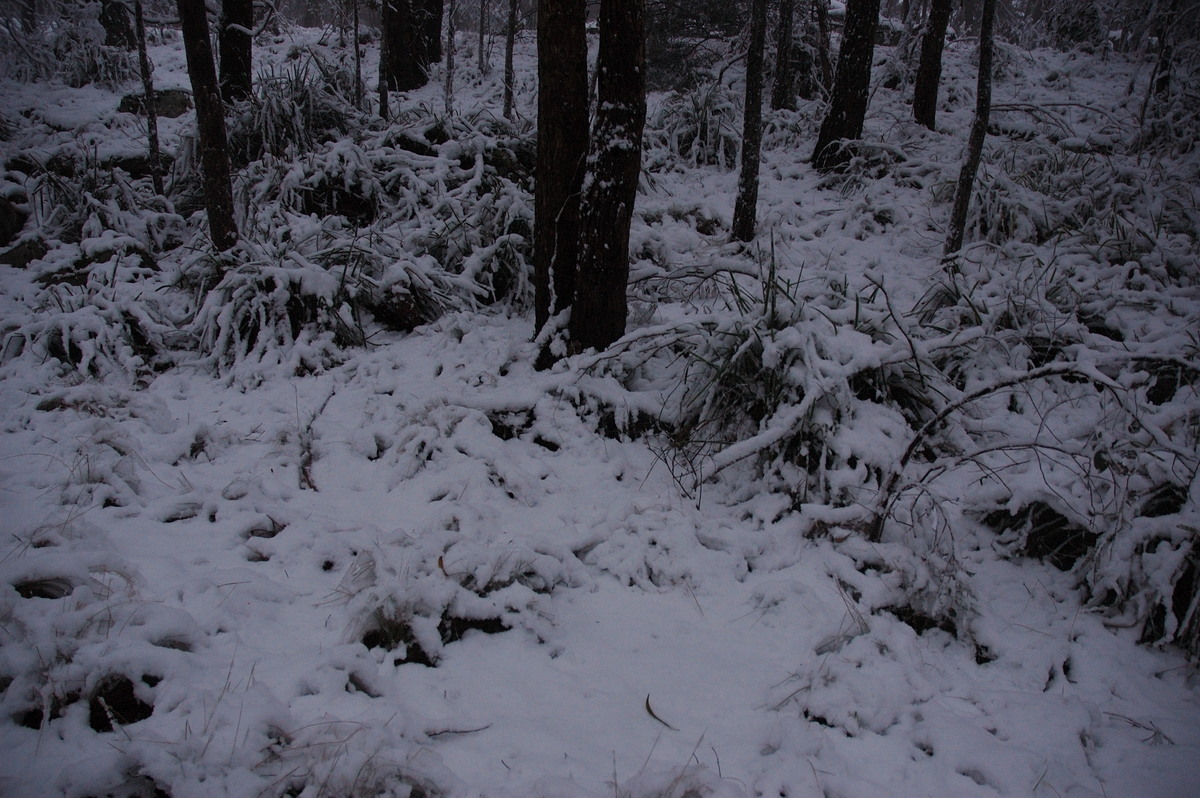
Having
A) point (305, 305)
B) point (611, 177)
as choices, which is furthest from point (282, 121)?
point (611, 177)

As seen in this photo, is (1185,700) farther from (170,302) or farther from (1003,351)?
(170,302)

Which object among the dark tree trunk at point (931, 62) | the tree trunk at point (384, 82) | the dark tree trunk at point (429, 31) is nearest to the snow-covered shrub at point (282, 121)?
the tree trunk at point (384, 82)

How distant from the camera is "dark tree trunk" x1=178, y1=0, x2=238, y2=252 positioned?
425 centimetres

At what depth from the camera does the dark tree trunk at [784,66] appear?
28.6 ft

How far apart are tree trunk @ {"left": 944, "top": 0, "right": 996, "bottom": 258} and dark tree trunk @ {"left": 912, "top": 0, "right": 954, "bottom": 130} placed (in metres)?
2.94

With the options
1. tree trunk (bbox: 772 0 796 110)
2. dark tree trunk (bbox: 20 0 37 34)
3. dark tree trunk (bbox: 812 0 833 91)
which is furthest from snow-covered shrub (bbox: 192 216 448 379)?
dark tree trunk (bbox: 812 0 833 91)

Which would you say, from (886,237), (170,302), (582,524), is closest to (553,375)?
(582,524)

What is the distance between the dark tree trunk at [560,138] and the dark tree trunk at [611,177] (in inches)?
8.1

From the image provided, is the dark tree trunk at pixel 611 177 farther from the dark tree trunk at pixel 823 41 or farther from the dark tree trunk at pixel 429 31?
the dark tree trunk at pixel 429 31

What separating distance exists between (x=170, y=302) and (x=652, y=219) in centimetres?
459

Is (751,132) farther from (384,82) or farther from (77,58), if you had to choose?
(77,58)

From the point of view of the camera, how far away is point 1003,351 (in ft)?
13.0

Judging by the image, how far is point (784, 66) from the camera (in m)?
9.04

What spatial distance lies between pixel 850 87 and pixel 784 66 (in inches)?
82.3
